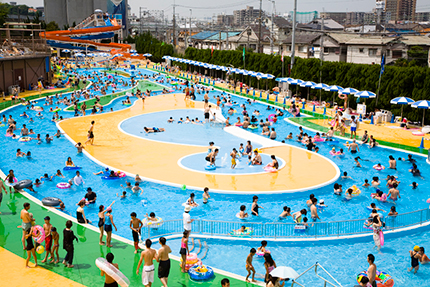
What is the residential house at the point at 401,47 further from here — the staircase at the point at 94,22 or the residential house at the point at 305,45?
the staircase at the point at 94,22

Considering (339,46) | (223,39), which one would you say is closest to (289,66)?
→ (339,46)

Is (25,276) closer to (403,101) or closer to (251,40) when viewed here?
(403,101)

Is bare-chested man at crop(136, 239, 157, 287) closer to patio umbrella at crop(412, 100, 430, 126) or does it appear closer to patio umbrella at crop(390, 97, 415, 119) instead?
patio umbrella at crop(412, 100, 430, 126)

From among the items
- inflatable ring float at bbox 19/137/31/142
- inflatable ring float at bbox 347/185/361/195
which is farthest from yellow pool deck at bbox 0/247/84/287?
inflatable ring float at bbox 19/137/31/142

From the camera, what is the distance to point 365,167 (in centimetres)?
2184

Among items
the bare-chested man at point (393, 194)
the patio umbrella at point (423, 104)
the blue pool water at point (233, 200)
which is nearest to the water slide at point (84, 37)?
the blue pool water at point (233, 200)

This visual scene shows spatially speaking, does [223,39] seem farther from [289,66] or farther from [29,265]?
[29,265]

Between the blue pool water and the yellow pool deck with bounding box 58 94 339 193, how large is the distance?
28.4 inches

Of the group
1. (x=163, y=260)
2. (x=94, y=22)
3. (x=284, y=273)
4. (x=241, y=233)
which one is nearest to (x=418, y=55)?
(x=241, y=233)

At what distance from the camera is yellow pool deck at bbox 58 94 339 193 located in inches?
736

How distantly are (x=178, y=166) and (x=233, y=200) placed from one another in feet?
16.0

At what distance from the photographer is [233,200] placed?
1725 centimetres

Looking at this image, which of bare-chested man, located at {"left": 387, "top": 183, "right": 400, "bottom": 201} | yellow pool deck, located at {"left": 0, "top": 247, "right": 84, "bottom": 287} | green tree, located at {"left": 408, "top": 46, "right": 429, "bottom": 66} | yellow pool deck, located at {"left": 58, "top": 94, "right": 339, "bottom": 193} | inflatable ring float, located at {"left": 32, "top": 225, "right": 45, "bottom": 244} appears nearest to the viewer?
yellow pool deck, located at {"left": 0, "top": 247, "right": 84, "bottom": 287}

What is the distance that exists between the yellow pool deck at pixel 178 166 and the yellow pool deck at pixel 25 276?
8569 mm
